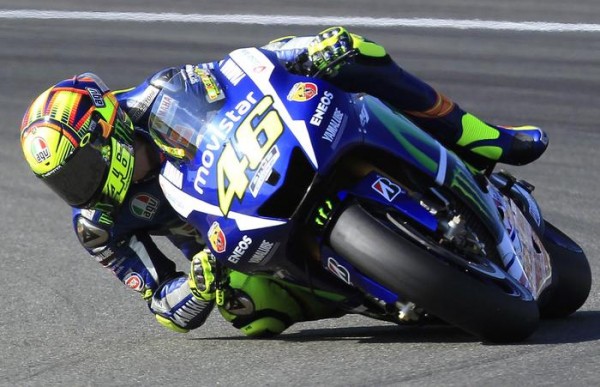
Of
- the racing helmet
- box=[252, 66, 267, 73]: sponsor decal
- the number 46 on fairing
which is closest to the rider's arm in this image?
the racing helmet

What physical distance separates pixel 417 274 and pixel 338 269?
0.34 m

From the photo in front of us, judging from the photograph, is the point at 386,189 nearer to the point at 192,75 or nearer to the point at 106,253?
the point at 192,75

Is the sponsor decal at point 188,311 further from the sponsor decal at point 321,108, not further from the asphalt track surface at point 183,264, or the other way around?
the sponsor decal at point 321,108

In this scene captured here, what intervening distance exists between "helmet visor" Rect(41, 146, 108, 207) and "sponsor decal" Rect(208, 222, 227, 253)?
0.55m

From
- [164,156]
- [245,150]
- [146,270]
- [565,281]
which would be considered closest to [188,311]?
[146,270]

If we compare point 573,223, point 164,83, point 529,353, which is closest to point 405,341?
point 529,353

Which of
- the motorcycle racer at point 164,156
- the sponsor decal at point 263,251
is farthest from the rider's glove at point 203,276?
the sponsor decal at point 263,251

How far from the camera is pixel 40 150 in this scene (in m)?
4.58

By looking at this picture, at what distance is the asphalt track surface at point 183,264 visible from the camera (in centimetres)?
447

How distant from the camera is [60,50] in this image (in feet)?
36.3

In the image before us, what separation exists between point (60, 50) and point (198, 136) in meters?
6.94

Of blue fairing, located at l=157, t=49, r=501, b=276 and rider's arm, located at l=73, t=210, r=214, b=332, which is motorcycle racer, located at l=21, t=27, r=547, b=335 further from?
blue fairing, located at l=157, t=49, r=501, b=276

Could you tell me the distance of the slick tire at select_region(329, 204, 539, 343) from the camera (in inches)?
161

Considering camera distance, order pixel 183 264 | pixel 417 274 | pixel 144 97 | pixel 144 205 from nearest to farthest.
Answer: pixel 417 274 → pixel 144 97 → pixel 144 205 → pixel 183 264
